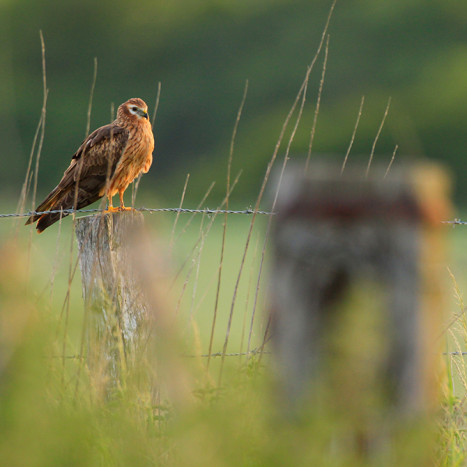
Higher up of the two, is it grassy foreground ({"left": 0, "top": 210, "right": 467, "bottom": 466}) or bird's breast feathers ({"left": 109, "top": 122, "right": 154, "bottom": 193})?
bird's breast feathers ({"left": 109, "top": 122, "right": 154, "bottom": 193})

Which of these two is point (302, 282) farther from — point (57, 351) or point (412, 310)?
point (57, 351)

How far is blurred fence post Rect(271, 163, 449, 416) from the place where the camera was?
1.35 metres

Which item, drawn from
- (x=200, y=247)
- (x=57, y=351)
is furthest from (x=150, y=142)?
(x=57, y=351)

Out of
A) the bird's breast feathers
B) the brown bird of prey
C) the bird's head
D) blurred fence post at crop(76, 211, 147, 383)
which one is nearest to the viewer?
blurred fence post at crop(76, 211, 147, 383)

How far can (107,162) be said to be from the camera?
4496 mm

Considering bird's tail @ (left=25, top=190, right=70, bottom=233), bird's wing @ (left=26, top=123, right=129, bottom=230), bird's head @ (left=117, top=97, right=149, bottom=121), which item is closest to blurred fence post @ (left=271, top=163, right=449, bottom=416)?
bird's tail @ (left=25, top=190, right=70, bottom=233)

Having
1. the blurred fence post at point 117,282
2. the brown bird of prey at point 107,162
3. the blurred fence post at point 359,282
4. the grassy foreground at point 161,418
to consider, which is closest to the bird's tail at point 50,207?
the brown bird of prey at point 107,162

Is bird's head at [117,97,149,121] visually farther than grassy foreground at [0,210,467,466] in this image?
Yes

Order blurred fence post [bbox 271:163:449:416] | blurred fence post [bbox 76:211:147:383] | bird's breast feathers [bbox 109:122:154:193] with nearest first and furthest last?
blurred fence post [bbox 271:163:449:416], blurred fence post [bbox 76:211:147:383], bird's breast feathers [bbox 109:122:154:193]

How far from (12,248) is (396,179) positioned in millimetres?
837

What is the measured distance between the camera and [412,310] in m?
1.39

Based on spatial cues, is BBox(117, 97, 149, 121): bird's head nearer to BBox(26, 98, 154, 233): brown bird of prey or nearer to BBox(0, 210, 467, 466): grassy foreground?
BBox(26, 98, 154, 233): brown bird of prey

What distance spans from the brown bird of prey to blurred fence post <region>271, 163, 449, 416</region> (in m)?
2.75

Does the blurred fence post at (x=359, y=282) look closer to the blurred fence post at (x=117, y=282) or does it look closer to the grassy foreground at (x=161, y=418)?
the grassy foreground at (x=161, y=418)
